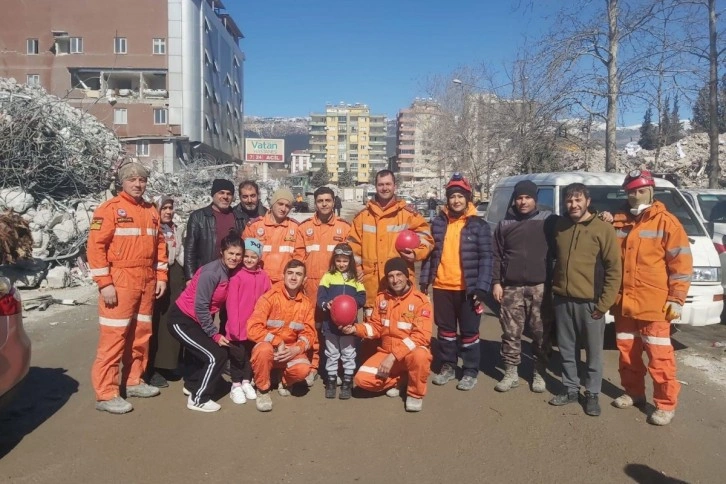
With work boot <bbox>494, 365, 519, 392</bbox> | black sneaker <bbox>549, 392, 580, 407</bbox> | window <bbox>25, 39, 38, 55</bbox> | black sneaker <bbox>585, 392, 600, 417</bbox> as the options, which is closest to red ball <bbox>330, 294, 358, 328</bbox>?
work boot <bbox>494, 365, 519, 392</bbox>

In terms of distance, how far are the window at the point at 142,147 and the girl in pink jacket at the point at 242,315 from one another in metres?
45.6

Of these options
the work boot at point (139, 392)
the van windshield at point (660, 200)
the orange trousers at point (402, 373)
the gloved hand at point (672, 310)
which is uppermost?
the van windshield at point (660, 200)

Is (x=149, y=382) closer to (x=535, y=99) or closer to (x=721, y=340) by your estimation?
(x=721, y=340)

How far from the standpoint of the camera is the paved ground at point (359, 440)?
3.68 m

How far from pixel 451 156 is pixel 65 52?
114 feet

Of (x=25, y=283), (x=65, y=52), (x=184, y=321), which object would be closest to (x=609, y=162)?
(x=184, y=321)

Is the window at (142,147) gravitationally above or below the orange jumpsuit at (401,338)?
above

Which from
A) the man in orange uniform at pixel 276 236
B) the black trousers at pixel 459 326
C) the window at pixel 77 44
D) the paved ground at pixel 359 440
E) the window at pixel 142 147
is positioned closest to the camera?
the paved ground at pixel 359 440

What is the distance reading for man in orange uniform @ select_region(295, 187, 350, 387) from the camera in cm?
558

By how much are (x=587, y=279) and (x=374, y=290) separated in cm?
194

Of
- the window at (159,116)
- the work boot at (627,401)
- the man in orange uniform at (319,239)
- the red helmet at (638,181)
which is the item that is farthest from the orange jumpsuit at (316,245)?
the window at (159,116)

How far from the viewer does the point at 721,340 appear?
730 centimetres

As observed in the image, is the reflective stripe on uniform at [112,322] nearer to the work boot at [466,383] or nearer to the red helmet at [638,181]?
the work boot at [466,383]

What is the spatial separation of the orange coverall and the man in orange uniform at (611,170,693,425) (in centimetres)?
175
